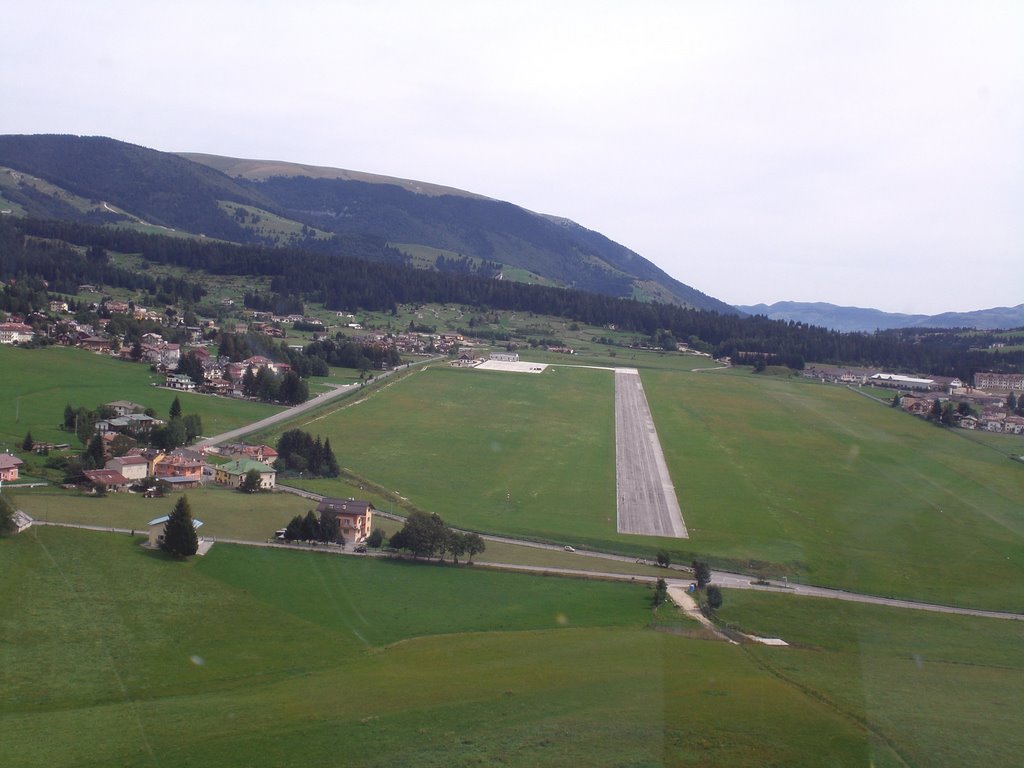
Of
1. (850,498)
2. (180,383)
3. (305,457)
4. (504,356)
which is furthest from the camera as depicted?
(504,356)

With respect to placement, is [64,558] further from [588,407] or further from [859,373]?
[859,373]

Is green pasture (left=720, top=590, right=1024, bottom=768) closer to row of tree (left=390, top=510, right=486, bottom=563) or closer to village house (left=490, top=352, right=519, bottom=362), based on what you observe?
row of tree (left=390, top=510, right=486, bottom=563)

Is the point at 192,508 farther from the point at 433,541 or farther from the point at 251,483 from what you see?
the point at 433,541

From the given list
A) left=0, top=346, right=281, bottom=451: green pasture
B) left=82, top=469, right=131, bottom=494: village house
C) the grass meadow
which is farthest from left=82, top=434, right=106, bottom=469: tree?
the grass meadow

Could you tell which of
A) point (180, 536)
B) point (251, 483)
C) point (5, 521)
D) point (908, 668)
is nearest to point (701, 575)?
point (908, 668)

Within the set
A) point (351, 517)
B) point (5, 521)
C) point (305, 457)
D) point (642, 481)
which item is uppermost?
point (642, 481)
